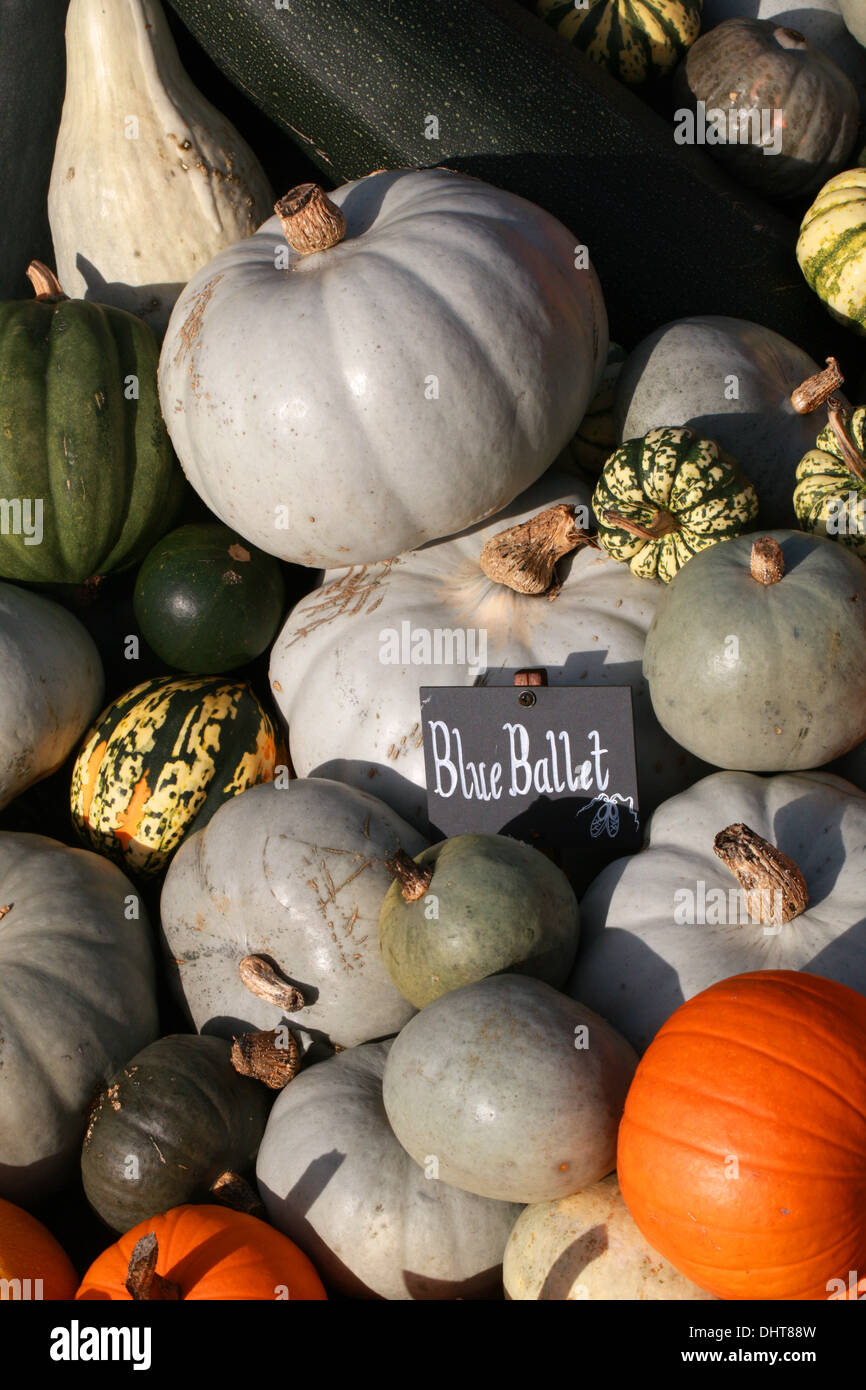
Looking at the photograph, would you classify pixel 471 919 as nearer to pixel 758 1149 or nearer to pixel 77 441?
pixel 758 1149

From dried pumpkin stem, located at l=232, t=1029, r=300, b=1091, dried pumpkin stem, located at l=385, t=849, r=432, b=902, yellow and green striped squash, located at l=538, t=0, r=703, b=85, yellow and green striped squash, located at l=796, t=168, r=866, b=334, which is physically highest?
yellow and green striped squash, located at l=538, t=0, r=703, b=85

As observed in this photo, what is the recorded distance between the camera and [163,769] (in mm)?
2209

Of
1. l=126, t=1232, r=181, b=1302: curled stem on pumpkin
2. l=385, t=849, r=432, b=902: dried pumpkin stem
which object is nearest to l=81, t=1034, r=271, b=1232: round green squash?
l=126, t=1232, r=181, b=1302: curled stem on pumpkin

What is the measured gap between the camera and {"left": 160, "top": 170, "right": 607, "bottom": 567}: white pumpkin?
1911 mm

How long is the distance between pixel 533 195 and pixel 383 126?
43cm

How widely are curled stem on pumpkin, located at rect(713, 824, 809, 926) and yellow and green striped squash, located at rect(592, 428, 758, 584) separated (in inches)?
25.6

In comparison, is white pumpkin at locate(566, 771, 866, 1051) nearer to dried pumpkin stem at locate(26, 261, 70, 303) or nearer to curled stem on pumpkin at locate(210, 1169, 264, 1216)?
curled stem on pumpkin at locate(210, 1169, 264, 1216)

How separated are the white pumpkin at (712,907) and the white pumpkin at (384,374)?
31.3 inches

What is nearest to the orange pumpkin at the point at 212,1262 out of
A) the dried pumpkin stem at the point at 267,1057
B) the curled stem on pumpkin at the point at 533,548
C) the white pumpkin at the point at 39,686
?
the dried pumpkin stem at the point at 267,1057

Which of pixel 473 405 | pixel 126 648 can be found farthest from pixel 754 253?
pixel 126 648

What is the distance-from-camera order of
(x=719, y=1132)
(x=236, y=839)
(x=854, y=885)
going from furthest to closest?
(x=236, y=839), (x=854, y=885), (x=719, y=1132)

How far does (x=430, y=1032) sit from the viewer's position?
1.48m

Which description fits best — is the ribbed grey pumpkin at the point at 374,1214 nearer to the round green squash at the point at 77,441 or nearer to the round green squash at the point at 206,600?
the round green squash at the point at 206,600
